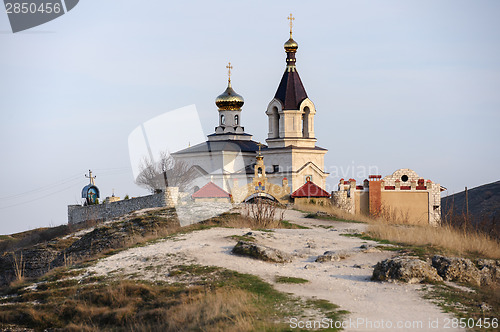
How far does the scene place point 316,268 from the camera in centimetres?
1285

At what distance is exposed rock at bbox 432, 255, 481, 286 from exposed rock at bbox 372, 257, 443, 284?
230 millimetres

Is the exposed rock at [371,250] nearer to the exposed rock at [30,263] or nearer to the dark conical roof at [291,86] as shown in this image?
the exposed rock at [30,263]

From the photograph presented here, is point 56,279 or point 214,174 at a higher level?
point 214,174

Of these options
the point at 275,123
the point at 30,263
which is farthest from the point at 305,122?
the point at 30,263

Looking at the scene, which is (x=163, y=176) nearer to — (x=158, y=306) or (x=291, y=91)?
(x=291, y=91)

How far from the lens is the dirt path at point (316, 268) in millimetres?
9648

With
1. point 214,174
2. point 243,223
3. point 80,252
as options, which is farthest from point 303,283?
point 214,174

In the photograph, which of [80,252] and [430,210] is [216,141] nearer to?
[430,210]

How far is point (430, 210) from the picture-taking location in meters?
33.2

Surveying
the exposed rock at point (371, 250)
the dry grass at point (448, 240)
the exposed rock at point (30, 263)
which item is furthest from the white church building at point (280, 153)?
the exposed rock at point (371, 250)

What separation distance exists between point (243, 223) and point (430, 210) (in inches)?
652

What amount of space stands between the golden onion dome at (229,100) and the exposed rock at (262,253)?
3417 cm

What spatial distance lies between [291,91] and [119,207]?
47.3 feet

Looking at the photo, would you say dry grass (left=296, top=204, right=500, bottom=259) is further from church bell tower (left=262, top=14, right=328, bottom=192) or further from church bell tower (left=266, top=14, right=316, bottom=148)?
church bell tower (left=266, top=14, right=316, bottom=148)
